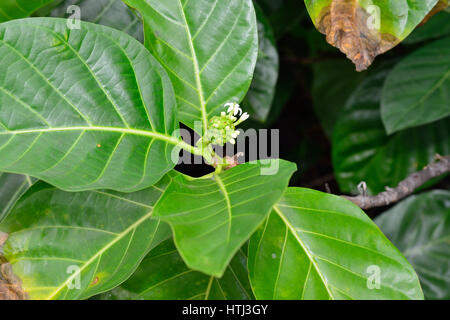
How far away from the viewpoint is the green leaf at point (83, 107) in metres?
0.76

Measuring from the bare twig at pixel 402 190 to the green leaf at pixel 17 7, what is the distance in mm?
819

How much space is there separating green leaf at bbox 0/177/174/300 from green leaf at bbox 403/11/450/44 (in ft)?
3.93

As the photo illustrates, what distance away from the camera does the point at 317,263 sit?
0.82 m

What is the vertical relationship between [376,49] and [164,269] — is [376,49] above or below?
above

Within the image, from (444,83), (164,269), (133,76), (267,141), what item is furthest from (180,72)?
(444,83)

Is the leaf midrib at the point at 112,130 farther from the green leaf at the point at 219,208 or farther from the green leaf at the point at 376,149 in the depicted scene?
the green leaf at the point at 376,149

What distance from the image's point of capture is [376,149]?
1625mm

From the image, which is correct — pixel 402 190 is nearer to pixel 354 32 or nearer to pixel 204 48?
pixel 354 32

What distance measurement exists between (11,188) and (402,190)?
96 centimetres

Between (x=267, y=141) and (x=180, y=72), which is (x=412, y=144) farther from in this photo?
(x=180, y=72)

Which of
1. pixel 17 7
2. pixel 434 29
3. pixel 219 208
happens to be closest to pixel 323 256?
pixel 219 208

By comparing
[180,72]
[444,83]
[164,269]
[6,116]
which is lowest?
[164,269]

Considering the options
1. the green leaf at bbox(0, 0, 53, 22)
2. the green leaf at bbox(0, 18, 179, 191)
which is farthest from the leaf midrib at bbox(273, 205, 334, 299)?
the green leaf at bbox(0, 0, 53, 22)

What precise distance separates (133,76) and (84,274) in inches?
15.1
